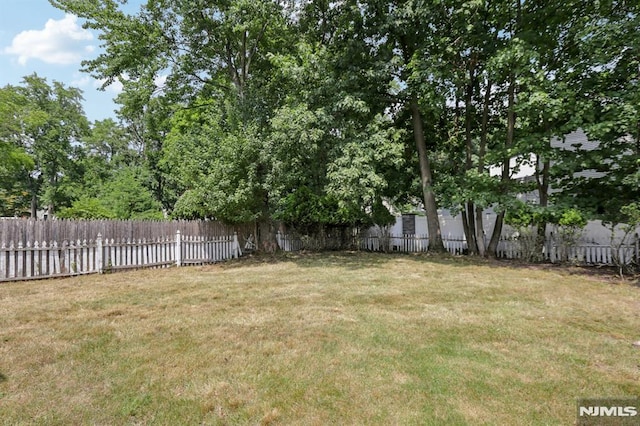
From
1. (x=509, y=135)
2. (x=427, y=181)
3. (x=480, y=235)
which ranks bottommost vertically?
(x=480, y=235)

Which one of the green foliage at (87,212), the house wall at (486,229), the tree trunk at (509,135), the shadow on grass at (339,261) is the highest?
the tree trunk at (509,135)

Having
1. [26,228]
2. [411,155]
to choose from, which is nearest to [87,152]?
[26,228]

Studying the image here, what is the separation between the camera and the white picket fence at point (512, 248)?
9692mm

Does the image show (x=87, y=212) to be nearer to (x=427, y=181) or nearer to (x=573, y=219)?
(x=427, y=181)

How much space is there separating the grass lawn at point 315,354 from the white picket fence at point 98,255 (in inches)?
48.6

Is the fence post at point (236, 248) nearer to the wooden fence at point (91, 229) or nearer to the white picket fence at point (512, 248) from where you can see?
the wooden fence at point (91, 229)

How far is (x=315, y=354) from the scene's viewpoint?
11.8ft

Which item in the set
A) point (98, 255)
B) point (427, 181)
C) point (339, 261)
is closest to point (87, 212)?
point (98, 255)

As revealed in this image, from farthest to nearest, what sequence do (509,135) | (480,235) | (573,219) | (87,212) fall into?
(87,212) < (480,235) < (509,135) < (573,219)

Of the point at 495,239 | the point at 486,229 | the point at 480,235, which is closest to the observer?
the point at 495,239

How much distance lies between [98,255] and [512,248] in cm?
1339

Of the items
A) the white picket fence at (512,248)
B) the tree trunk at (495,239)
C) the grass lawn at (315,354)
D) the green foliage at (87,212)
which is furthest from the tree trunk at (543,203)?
the green foliage at (87,212)

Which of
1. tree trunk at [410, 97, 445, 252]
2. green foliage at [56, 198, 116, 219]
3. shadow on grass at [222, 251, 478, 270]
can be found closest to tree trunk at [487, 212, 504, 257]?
shadow on grass at [222, 251, 478, 270]

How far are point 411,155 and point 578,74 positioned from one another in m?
6.19
